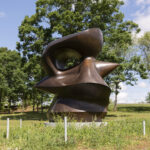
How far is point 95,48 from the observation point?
12500 millimetres

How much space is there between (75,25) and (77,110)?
494 inches

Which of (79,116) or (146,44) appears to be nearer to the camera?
(79,116)

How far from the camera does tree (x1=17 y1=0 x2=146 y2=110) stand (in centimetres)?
2195

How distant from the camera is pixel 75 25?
2211 centimetres

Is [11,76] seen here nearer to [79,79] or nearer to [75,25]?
[75,25]

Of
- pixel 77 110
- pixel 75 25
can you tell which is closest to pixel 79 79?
pixel 77 110

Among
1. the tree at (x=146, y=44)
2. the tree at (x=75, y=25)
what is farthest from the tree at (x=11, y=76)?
the tree at (x=146, y=44)

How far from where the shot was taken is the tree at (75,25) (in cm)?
2195

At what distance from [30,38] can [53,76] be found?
12.0 m

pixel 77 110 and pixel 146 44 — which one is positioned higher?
pixel 146 44

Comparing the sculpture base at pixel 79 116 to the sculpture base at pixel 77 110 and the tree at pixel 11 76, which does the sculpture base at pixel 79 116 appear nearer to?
the sculpture base at pixel 77 110

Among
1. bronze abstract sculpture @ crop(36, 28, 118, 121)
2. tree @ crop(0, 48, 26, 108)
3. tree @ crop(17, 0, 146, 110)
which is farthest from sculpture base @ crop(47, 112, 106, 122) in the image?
tree @ crop(0, 48, 26, 108)

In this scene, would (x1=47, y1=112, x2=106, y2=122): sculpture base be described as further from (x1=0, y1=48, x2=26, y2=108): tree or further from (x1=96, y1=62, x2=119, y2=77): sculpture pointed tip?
(x1=0, y1=48, x2=26, y2=108): tree

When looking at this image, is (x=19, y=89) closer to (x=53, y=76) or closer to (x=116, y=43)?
(x=116, y=43)
